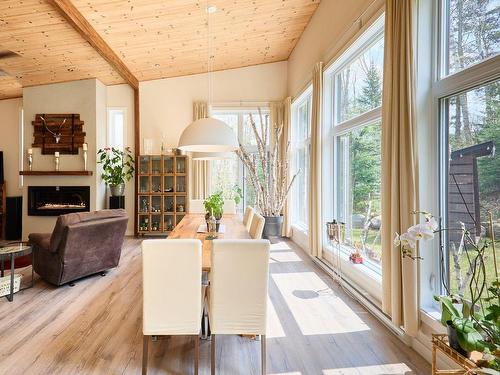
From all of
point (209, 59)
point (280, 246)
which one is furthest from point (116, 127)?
point (280, 246)

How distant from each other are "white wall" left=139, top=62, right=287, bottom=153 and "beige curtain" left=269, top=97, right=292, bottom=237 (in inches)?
13.0

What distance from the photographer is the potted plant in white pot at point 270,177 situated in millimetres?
6174

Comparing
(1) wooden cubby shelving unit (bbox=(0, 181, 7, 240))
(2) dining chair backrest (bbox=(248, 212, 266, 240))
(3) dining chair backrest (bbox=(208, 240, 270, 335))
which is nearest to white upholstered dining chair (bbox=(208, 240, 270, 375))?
(3) dining chair backrest (bbox=(208, 240, 270, 335))

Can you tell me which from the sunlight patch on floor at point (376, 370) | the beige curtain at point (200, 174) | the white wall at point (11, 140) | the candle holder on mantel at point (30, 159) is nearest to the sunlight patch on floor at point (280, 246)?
the beige curtain at point (200, 174)

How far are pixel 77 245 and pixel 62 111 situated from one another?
13.0 feet

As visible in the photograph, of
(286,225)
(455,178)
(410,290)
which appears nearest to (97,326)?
(410,290)

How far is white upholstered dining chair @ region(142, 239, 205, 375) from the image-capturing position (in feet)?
6.73

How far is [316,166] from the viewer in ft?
15.5

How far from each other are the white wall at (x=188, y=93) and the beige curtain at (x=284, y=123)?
330 millimetres

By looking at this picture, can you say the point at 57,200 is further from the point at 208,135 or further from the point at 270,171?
the point at 208,135

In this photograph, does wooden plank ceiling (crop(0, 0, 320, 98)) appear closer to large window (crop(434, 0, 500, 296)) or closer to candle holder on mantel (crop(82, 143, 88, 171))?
candle holder on mantel (crop(82, 143, 88, 171))

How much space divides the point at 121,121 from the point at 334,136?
4.97 meters

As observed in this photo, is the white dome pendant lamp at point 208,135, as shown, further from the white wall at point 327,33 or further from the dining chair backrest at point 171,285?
the white wall at point 327,33

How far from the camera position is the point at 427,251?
97.0 inches
